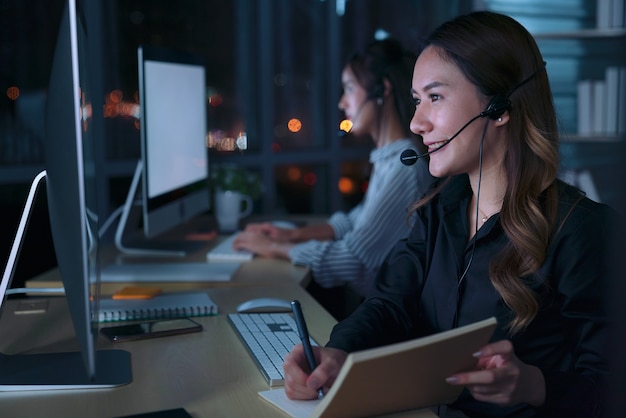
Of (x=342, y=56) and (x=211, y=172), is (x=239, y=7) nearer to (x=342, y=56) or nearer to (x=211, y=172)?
(x=342, y=56)

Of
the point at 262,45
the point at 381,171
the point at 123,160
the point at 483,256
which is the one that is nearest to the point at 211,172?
the point at 123,160

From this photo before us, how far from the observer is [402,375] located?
3.10 ft

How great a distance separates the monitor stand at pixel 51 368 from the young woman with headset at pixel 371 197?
951 millimetres

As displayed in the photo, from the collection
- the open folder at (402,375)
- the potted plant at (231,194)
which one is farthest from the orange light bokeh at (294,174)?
the open folder at (402,375)

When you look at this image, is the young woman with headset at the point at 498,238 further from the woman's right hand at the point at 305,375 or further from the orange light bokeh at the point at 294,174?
the orange light bokeh at the point at 294,174

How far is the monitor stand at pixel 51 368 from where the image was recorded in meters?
1.15

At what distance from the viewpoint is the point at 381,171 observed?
94.5 inches

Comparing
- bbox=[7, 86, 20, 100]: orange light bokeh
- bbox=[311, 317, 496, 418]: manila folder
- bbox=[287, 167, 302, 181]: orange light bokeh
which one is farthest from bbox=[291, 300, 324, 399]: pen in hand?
bbox=[287, 167, 302, 181]: orange light bokeh

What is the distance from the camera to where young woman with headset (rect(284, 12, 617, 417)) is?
125cm

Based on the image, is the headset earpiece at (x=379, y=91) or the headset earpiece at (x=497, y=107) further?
the headset earpiece at (x=379, y=91)

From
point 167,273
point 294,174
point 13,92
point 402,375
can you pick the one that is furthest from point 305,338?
point 294,174

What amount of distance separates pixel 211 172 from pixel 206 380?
1.74m

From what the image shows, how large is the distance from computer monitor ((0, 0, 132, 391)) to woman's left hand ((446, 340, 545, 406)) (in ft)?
1.61

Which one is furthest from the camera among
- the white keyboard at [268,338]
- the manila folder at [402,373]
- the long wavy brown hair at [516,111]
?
the long wavy brown hair at [516,111]
